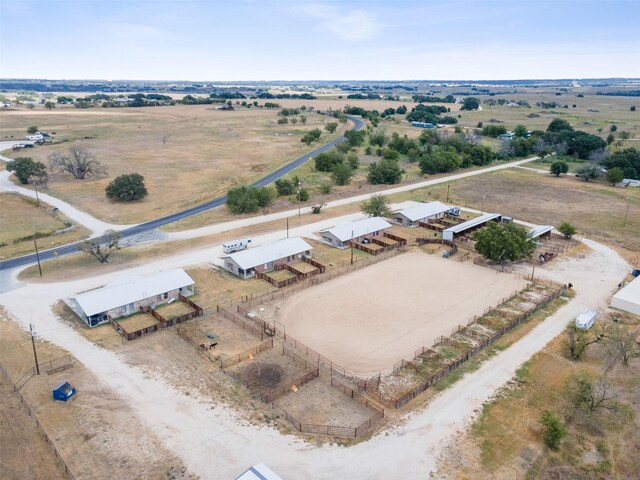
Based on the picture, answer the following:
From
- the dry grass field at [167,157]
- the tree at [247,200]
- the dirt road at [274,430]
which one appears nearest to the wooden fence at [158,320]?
the dirt road at [274,430]

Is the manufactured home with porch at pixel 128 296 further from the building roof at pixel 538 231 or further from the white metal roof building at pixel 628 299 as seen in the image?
the building roof at pixel 538 231


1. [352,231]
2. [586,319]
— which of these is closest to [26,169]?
[352,231]

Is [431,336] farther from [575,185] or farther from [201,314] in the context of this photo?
[575,185]

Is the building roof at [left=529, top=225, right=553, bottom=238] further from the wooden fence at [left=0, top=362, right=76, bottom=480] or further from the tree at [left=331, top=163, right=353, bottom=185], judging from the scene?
the wooden fence at [left=0, top=362, right=76, bottom=480]

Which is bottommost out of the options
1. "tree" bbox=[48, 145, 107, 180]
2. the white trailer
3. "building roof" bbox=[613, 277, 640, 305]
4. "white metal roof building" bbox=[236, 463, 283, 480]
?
the white trailer

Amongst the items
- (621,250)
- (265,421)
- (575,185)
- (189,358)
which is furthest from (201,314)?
(575,185)

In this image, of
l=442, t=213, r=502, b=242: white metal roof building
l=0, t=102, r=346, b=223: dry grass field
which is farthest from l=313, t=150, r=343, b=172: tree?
l=442, t=213, r=502, b=242: white metal roof building
